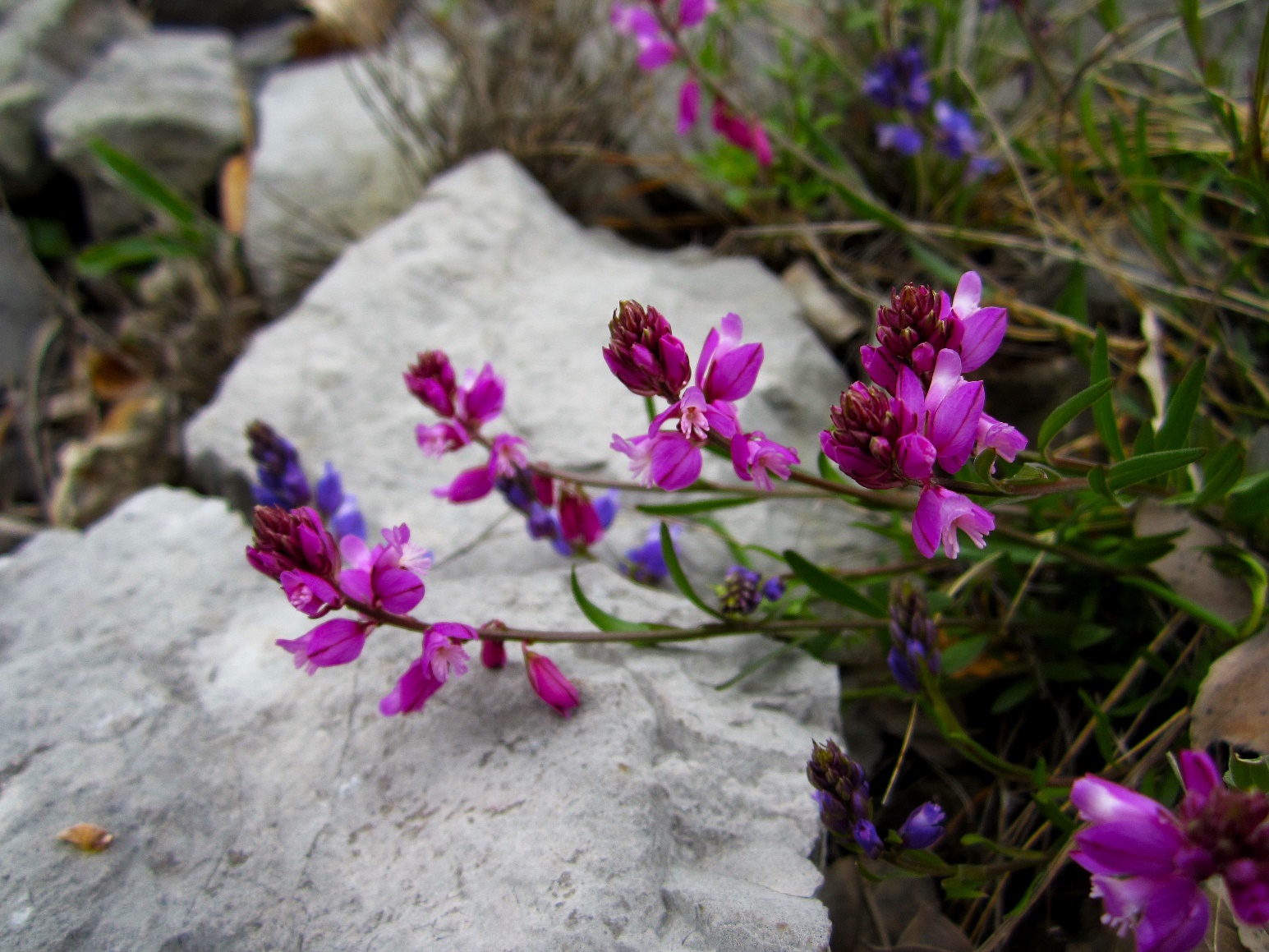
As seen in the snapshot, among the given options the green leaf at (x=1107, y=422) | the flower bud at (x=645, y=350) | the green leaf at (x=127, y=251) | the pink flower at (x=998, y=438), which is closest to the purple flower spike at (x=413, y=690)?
the flower bud at (x=645, y=350)

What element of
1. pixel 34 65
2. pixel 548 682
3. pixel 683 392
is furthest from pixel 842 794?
pixel 34 65

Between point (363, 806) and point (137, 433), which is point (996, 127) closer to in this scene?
point (363, 806)

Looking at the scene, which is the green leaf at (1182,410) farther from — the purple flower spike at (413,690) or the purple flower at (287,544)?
the purple flower at (287,544)

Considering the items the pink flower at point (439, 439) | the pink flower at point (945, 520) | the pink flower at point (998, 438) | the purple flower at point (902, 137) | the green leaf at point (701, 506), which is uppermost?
the purple flower at point (902, 137)

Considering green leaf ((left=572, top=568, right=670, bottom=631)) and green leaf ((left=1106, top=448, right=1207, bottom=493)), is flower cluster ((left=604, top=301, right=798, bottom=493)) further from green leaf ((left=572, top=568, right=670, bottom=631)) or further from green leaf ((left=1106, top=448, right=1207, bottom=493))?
green leaf ((left=1106, top=448, right=1207, bottom=493))

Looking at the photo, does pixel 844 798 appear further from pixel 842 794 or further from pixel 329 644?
pixel 329 644

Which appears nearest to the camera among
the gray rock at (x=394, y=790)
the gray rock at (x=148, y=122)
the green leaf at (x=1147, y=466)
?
the green leaf at (x=1147, y=466)
